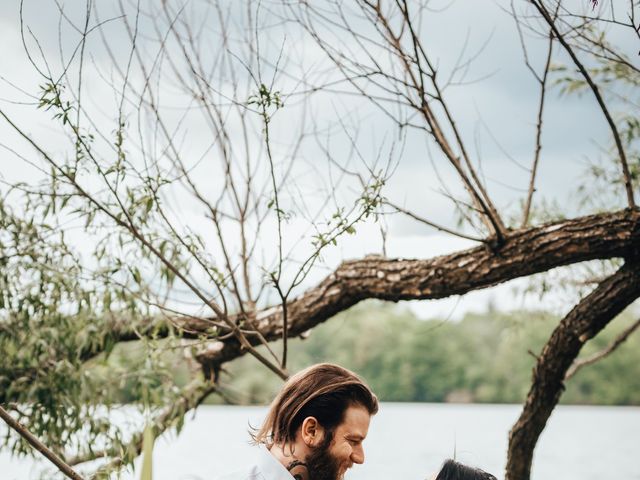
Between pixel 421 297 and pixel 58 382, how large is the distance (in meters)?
1.69

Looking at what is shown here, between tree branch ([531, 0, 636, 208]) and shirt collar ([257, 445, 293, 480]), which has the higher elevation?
tree branch ([531, 0, 636, 208])

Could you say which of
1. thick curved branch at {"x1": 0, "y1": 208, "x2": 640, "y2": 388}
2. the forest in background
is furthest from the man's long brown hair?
the forest in background

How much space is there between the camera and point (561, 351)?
329cm

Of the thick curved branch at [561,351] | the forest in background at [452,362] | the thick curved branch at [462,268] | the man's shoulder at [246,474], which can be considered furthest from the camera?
the forest in background at [452,362]

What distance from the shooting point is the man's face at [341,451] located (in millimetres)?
1736

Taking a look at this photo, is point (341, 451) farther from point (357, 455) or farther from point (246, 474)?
point (246, 474)

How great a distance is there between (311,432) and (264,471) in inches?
6.2

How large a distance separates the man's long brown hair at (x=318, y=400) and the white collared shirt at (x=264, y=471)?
13 cm

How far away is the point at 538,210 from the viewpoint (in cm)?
459

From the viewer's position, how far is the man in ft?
5.72

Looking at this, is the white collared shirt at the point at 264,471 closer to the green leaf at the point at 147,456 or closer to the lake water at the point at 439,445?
the green leaf at the point at 147,456

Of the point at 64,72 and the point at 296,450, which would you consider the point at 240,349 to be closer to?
the point at 64,72

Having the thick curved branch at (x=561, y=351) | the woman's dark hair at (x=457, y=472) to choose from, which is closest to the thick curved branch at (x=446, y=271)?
the thick curved branch at (x=561, y=351)

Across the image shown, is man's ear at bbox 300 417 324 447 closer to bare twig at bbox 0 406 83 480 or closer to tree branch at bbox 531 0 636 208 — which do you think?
bare twig at bbox 0 406 83 480
